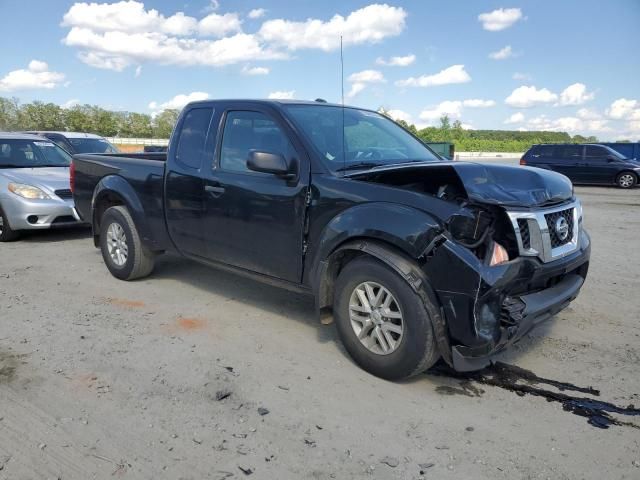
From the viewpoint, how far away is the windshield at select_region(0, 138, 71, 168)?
28.6ft

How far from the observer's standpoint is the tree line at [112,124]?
6762 cm

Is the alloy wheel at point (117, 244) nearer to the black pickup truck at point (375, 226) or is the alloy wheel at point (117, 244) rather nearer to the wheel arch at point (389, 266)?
the black pickup truck at point (375, 226)

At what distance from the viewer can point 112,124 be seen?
73875 millimetres

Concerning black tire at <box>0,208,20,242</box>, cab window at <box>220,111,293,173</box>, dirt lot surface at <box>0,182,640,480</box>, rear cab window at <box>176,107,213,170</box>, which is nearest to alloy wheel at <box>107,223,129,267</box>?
dirt lot surface at <box>0,182,640,480</box>

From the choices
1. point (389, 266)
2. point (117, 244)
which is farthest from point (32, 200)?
point (389, 266)

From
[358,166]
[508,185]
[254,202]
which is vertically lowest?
[254,202]

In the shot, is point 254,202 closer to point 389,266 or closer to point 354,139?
point 354,139

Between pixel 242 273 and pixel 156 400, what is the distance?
151 centimetres

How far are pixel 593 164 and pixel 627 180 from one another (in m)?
1.30

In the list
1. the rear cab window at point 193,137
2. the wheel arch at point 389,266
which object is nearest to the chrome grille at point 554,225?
the wheel arch at point 389,266

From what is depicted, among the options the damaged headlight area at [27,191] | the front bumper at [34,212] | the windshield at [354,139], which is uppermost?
the windshield at [354,139]

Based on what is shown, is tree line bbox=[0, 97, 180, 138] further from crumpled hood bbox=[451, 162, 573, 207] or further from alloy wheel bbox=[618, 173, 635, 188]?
crumpled hood bbox=[451, 162, 573, 207]

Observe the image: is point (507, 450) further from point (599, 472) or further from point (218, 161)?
point (218, 161)

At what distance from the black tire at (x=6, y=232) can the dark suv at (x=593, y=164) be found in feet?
55.6
